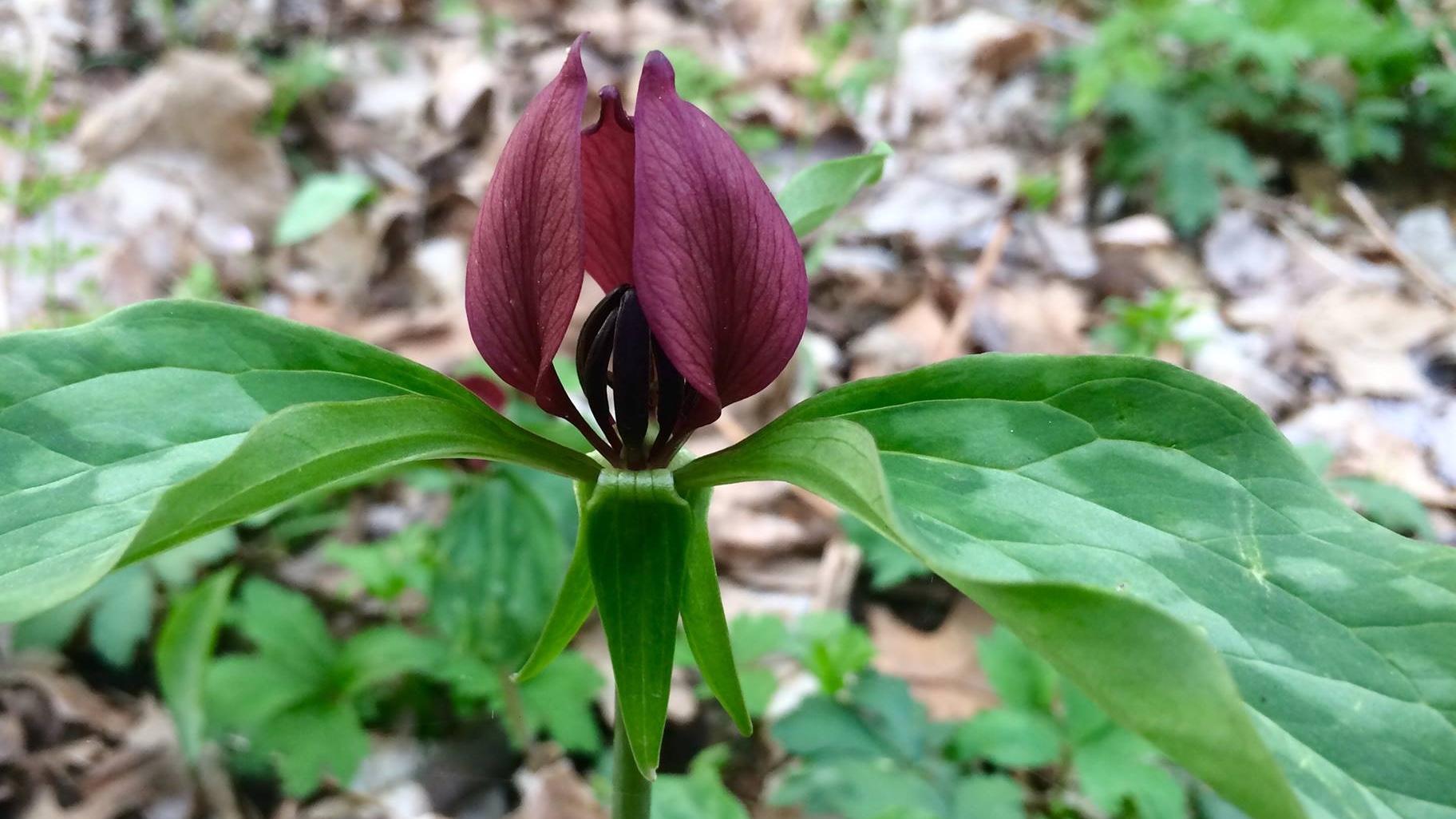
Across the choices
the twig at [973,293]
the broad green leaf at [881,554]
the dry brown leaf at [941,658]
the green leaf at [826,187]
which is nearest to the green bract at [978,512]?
the green leaf at [826,187]

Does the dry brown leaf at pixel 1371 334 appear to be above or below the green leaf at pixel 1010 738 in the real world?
below

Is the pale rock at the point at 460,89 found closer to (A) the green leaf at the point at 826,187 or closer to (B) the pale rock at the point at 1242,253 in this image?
(B) the pale rock at the point at 1242,253

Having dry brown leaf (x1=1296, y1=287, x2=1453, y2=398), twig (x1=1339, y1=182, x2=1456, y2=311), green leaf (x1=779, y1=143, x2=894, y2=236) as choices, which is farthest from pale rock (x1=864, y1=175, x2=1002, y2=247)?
green leaf (x1=779, y1=143, x2=894, y2=236)

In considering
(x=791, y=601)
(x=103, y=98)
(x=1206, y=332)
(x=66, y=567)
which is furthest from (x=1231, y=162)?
(x=103, y=98)

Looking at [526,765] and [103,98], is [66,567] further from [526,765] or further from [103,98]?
[103,98]

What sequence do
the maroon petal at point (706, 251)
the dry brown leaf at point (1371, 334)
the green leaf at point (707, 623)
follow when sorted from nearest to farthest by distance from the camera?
the maroon petal at point (706, 251) → the green leaf at point (707, 623) → the dry brown leaf at point (1371, 334)
